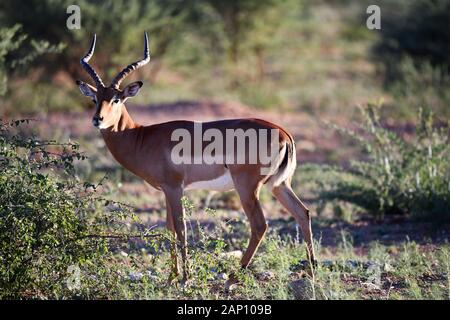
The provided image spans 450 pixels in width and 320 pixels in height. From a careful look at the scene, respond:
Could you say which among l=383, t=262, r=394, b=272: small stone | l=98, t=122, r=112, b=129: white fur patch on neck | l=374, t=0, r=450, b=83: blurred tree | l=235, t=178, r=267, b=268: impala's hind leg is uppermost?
l=374, t=0, r=450, b=83: blurred tree

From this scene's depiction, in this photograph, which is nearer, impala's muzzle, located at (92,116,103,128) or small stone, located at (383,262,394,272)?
small stone, located at (383,262,394,272)

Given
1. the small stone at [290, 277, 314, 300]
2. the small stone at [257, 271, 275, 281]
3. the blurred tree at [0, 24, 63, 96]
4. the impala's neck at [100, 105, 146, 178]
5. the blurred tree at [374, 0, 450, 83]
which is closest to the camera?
the small stone at [290, 277, 314, 300]

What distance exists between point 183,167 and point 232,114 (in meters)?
9.35

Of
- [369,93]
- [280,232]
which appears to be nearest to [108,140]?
[280,232]

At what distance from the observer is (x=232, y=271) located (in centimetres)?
712

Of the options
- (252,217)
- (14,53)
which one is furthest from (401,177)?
(14,53)

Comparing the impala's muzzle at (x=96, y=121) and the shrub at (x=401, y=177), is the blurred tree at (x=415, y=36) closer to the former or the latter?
the shrub at (x=401, y=177)

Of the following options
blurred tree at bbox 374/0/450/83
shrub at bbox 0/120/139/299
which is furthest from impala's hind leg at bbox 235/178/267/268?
blurred tree at bbox 374/0/450/83

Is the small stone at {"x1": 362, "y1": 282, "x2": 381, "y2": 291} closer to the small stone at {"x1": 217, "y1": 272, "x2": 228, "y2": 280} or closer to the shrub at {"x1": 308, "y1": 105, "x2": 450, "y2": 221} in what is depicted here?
the small stone at {"x1": 217, "y1": 272, "x2": 228, "y2": 280}

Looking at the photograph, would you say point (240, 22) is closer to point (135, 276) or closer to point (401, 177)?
point (401, 177)

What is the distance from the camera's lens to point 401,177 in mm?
10320

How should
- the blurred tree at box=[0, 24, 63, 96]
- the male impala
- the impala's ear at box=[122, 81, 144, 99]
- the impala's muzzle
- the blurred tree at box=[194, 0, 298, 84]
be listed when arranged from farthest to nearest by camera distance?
the blurred tree at box=[194, 0, 298, 84]
the blurred tree at box=[0, 24, 63, 96]
the impala's ear at box=[122, 81, 144, 99]
the impala's muzzle
the male impala

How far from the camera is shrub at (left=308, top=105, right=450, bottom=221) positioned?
1001cm

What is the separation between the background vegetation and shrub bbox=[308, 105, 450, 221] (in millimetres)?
26
